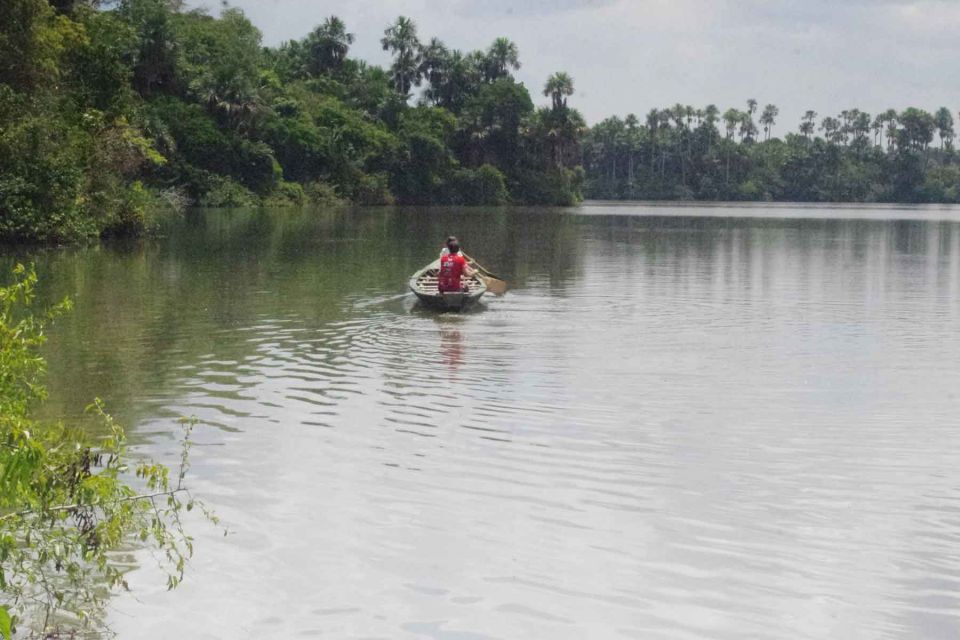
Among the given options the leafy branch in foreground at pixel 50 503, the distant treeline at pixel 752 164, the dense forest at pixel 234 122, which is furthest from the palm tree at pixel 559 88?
the leafy branch in foreground at pixel 50 503

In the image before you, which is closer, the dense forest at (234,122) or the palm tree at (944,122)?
the dense forest at (234,122)

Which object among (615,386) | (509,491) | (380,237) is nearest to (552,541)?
(509,491)

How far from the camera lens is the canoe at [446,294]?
70.7 feet

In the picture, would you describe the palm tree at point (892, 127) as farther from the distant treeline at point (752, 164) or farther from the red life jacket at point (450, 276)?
the red life jacket at point (450, 276)

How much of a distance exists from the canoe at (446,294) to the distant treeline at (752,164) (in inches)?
5576

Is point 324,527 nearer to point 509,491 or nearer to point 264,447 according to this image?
point 509,491

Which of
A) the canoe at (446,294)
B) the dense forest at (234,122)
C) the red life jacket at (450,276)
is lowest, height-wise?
the canoe at (446,294)

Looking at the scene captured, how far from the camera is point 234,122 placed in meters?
81.7

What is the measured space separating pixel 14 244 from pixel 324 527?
30.3 m

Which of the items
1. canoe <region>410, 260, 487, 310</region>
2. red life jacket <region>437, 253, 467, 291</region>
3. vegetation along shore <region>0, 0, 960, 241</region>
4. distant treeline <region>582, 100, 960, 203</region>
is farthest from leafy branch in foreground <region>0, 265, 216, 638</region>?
distant treeline <region>582, 100, 960, 203</region>

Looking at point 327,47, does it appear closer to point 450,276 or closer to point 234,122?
point 234,122

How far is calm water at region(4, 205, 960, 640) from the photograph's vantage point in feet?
23.3

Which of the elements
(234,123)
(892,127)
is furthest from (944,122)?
(234,123)

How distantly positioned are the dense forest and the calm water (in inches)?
483
